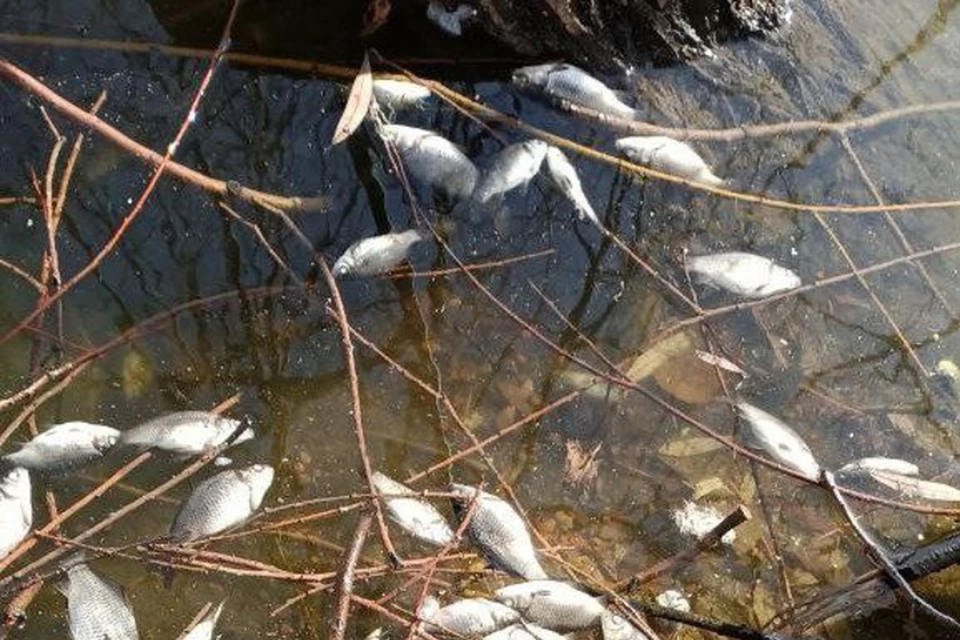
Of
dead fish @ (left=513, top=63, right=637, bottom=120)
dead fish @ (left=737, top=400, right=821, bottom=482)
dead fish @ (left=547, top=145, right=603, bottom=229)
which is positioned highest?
dead fish @ (left=513, top=63, right=637, bottom=120)

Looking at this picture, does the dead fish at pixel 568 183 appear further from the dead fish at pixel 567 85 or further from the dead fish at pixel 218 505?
the dead fish at pixel 218 505

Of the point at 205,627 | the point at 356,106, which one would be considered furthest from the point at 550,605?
the point at 356,106

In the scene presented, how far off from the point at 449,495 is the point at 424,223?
1.00 meters

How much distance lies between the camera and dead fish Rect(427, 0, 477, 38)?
13.2 ft

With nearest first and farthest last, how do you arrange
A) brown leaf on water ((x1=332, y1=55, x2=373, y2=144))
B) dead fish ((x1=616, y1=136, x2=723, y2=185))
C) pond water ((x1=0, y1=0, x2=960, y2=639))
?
pond water ((x1=0, y1=0, x2=960, y2=639))
brown leaf on water ((x1=332, y1=55, x2=373, y2=144))
dead fish ((x1=616, y1=136, x2=723, y2=185))

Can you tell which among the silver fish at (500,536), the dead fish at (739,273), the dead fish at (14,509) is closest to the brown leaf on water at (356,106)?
the dead fish at (739,273)

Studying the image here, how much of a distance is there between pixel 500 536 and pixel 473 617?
24 cm

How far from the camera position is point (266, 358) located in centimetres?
331

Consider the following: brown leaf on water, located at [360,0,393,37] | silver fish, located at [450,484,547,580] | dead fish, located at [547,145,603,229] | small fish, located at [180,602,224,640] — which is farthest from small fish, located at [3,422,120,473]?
brown leaf on water, located at [360,0,393,37]

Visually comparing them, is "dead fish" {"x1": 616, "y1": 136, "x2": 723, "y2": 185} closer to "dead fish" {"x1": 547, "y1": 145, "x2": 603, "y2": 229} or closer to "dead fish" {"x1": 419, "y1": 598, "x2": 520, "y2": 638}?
"dead fish" {"x1": 547, "y1": 145, "x2": 603, "y2": 229}

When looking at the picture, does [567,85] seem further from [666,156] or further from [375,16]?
[375,16]

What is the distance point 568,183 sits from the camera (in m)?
3.64

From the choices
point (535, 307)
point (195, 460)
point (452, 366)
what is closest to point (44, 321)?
point (195, 460)

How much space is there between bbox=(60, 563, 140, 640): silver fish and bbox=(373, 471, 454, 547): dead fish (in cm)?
74
